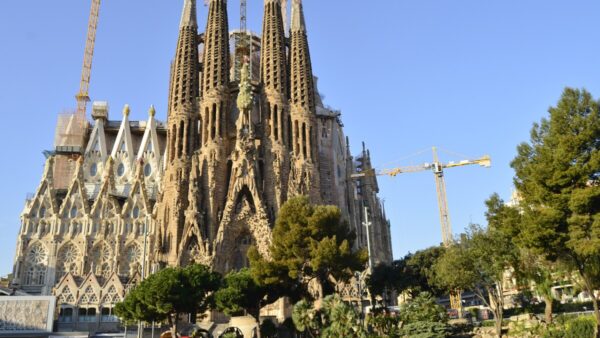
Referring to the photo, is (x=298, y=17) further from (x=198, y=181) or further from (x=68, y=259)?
(x=68, y=259)

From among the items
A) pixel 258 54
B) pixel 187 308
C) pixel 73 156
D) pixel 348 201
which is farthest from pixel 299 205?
pixel 73 156

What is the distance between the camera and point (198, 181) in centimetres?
4291

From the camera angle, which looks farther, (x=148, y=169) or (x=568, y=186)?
(x=148, y=169)

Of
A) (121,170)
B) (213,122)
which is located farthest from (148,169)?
(213,122)

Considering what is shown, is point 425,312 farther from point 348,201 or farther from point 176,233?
point 348,201

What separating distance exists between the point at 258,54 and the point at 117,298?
32.4 meters

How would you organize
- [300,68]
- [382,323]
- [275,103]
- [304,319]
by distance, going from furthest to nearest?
[300,68] < [275,103] < [382,323] < [304,319]

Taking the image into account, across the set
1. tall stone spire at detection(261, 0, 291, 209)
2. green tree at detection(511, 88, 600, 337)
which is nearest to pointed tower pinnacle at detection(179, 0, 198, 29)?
tall stone spire at detection(261, 0, 291, 209)

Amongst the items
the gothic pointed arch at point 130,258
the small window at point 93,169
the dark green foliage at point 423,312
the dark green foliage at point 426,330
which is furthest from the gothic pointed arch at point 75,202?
the dark green foliage at point 426,330

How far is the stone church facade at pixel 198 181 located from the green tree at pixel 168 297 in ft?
→ 39.4

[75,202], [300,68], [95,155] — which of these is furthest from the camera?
[95,155]

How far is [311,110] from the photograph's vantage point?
47594mm

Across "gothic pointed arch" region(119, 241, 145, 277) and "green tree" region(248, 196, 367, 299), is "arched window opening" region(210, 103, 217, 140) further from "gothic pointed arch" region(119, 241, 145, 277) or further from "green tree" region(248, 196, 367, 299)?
"green tree" region(248, 196, 367, 299)

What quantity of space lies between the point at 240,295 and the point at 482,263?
41.1ft
